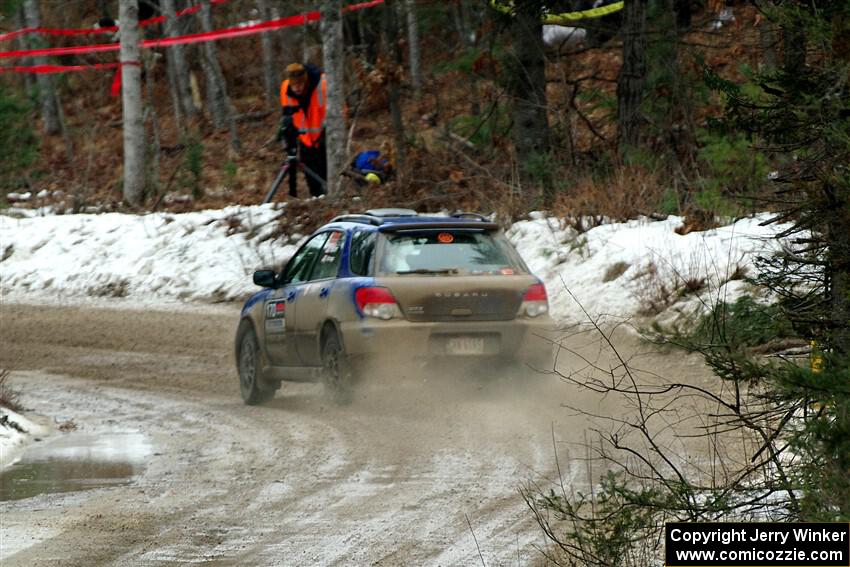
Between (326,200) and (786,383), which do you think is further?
(326,200)

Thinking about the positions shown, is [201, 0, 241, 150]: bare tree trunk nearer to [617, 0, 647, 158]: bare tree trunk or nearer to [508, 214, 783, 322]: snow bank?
[617, 0, 647, 158]: bare tree trunk

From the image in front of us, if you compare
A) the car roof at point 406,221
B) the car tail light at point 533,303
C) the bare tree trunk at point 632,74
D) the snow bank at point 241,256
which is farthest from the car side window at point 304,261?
the bare tree trunk at point 632,74

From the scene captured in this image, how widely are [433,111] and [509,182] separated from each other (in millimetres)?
13503

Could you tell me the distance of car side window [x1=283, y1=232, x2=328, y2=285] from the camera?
12969 millimetres

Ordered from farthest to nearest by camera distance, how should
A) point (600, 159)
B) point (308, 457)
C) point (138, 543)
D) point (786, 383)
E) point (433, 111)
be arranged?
point (433, 111) → point (600, 159) → point (308, 457) → point (138, 543) → point (786, 383)

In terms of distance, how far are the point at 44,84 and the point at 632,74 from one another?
2370 centimetres

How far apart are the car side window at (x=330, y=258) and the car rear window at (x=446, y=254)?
64 cm

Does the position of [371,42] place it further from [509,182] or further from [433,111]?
[509,182]

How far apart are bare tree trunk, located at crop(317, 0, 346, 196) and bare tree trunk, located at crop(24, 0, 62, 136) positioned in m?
16.4

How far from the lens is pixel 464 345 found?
11578 millimetres

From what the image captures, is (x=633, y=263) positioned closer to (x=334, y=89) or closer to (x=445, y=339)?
(x=445, y=339)

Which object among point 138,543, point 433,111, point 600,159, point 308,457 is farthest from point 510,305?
point 433,111

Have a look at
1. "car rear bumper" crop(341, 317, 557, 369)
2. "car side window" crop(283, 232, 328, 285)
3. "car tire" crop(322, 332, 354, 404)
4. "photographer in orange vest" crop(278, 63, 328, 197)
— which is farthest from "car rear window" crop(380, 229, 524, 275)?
"photographer in orange vest" crop(278, 63, 328, 197)

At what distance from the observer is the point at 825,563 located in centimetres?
417
